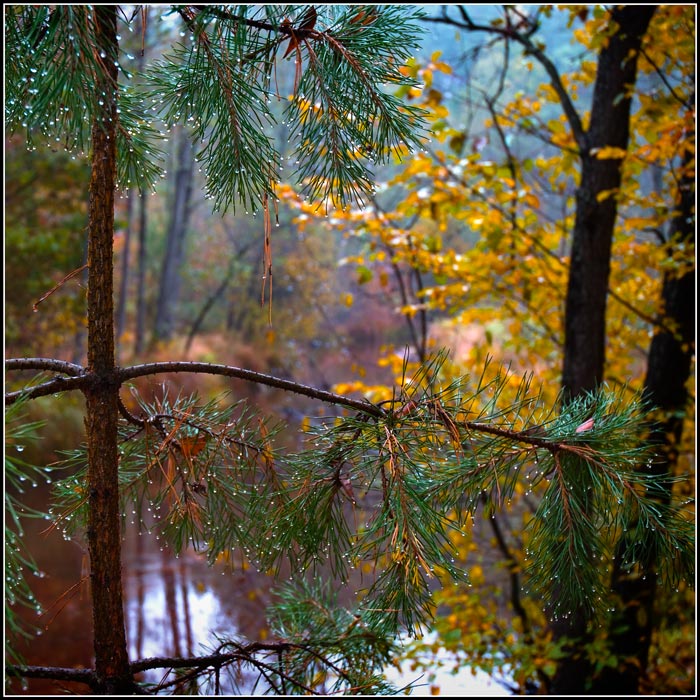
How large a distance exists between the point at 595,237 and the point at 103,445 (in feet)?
4.93

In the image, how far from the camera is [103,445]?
67cm

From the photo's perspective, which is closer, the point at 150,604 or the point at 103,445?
the point at 103,445

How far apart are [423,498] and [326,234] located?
8658 mm

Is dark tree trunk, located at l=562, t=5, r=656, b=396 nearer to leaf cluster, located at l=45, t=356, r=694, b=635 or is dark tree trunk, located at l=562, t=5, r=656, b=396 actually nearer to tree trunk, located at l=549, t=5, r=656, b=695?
tree trunk, located at l=549, t=5, r=656, b=695

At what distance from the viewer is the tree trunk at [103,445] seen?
2.20 feet

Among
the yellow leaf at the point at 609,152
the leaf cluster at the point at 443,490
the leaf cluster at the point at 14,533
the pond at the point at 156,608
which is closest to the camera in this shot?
the leaf cluster at the point at 14,533

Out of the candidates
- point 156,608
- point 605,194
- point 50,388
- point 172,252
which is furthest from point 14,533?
point 172,252

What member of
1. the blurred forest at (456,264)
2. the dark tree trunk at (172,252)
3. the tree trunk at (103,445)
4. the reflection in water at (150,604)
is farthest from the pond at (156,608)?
the dark tree trunk at (172,252)

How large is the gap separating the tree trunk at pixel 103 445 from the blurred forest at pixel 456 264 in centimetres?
5

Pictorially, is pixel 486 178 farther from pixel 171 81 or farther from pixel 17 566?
pixel 17 566

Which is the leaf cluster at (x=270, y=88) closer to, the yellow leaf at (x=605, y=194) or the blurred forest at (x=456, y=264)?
the blurred forest at (x=456, y=264)

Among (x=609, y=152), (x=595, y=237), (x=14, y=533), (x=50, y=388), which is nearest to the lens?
(x=14, y=533)

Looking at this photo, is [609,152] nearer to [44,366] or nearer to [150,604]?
[44,366]

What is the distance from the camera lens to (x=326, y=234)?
9.12 meters
